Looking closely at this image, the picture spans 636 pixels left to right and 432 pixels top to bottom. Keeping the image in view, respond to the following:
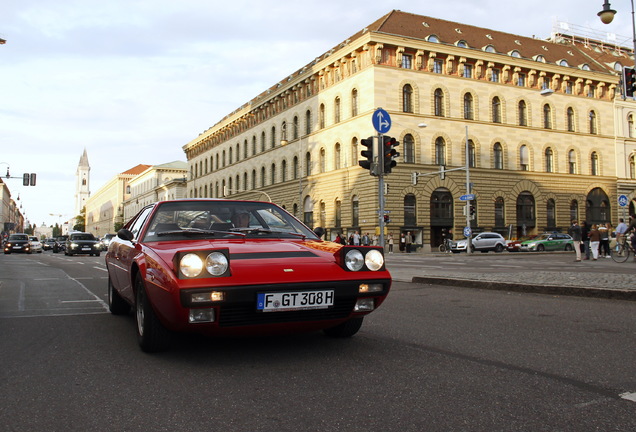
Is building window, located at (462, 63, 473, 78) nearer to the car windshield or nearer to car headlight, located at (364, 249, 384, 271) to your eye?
the car windshield

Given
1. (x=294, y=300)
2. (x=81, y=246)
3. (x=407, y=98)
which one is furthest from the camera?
(x=407, y=98)

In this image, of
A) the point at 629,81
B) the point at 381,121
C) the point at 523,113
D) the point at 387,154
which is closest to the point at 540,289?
the point at 387,154

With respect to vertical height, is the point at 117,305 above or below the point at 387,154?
below

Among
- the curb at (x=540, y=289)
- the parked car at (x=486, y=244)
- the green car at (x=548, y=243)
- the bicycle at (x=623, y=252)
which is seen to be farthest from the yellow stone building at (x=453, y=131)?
the curb at (x=540, y=289)

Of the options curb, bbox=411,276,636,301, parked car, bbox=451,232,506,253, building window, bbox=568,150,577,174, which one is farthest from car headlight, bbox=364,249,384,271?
building window, bbox=568,150,577,174

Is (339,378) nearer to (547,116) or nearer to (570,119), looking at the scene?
(547,116)

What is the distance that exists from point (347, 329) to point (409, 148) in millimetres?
39387

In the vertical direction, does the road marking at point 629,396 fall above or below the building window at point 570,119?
below

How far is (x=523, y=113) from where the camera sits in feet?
157

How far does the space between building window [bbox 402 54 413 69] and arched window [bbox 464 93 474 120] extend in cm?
585

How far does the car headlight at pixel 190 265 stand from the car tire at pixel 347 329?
60.0 inches

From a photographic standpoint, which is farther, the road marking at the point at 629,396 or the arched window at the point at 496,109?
the arched window at the point at 496,109

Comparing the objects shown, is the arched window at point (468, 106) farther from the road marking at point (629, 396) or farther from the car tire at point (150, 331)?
the road marking at point (629, 396)

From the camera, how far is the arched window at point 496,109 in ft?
152
